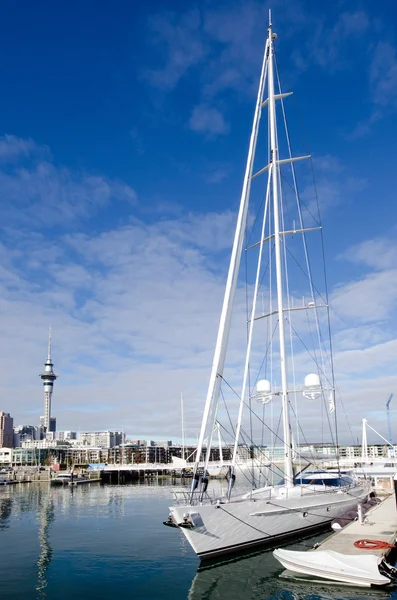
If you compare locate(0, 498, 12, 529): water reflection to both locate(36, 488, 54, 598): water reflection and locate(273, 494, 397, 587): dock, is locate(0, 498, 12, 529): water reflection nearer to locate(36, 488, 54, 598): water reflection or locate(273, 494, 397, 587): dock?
locate(36, 488, 54, 598): water reflection

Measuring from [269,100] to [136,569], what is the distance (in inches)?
1061

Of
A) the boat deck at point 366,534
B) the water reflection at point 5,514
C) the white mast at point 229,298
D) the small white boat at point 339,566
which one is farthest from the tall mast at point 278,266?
the water reflection at point 5,514

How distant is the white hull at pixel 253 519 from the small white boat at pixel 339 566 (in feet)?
9.82

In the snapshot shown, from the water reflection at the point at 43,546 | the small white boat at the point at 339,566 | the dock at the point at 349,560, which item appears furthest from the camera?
the water reflection at the point at 43,546

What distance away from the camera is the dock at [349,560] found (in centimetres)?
1728

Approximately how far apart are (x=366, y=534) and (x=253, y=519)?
538 cm

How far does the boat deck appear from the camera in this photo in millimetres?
19453

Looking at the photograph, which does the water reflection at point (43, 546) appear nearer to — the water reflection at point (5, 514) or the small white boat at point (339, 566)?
the water reflection at point (5, 514)

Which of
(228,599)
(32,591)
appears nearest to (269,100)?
(228,599)

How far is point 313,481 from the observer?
3109cm

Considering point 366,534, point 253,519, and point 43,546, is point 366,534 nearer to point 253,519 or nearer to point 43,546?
point 253,519

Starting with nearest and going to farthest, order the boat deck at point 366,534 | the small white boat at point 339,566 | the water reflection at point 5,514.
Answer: the small white boat at point 339,566 < the boat deck at point 366,534 < the water reflection at point 5,514

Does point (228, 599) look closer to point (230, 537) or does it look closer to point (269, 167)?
point (230, 537)

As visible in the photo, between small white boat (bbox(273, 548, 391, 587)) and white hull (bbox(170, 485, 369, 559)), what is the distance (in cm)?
299
